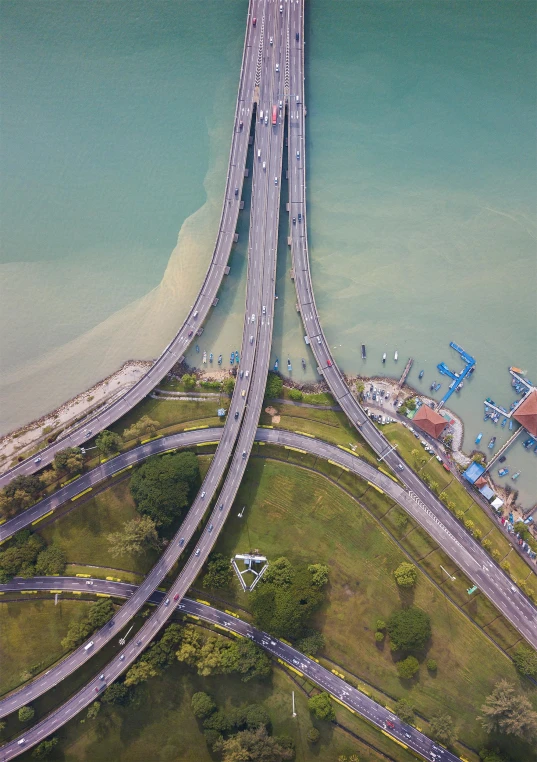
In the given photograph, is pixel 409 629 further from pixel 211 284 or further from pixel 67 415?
pixel 67 415

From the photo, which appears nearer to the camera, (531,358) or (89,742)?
(89,742)

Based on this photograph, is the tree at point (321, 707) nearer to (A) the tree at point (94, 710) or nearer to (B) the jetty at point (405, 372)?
(A) the tree at point (94, 710)

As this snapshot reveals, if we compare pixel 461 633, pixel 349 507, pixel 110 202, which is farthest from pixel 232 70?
pixel 461 633

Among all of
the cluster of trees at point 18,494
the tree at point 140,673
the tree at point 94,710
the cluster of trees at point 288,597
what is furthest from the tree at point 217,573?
the cluster of trees at point 18,494

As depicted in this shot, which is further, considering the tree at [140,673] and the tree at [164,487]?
the tree at [164,487]

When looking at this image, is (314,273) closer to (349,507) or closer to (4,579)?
(349,507)

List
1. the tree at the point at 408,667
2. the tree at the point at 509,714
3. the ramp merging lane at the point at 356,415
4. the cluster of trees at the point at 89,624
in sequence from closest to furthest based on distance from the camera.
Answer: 1. the tree at the point at 509,714
2. the tree at the point at 408,667
3. the cluster of trees at the point at 89,624
4. the ramp merging lane at the point at 356,415
